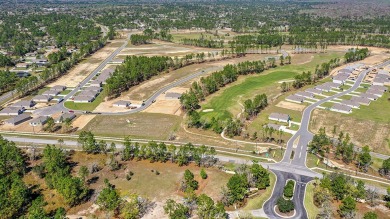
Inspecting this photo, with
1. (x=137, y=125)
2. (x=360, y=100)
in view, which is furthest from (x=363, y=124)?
(x=137, y=125)

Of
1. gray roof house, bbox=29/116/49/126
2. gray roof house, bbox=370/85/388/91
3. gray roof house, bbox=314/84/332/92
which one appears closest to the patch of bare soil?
gray roof house, bbox=314/84/332/92

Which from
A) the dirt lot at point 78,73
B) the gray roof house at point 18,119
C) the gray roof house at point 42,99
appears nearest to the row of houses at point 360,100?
the gray roof house at point 18,119

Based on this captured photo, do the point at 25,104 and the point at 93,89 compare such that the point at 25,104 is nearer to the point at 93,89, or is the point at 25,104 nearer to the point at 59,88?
the point at 59,88

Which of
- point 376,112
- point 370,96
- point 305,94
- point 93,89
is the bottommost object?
point 376,112

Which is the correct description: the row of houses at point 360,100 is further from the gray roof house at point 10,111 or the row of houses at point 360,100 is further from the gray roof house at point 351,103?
the gray roof house at point 10,111

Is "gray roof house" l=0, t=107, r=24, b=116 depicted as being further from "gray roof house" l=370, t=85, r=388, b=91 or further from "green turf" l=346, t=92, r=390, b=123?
"gray roof house" l=370, t=85, r=388, b=91

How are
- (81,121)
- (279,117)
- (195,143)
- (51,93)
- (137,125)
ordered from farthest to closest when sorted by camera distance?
(51,93) → (81,121) → (137,125) → (279,117) → (195,143)
